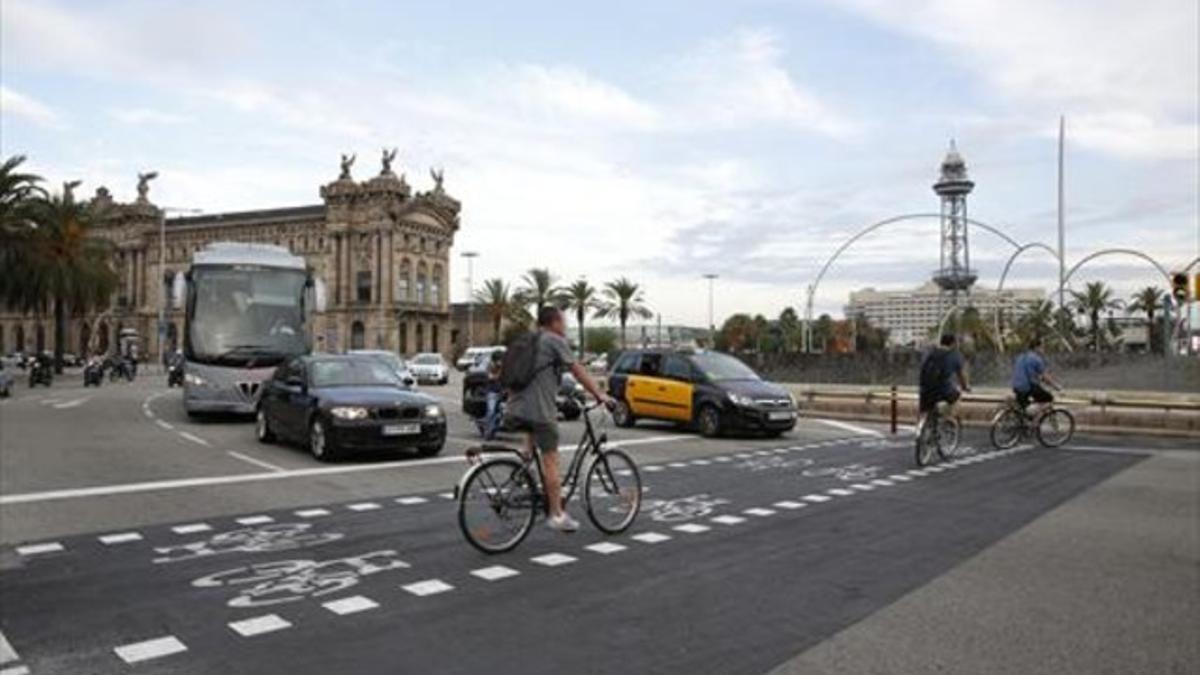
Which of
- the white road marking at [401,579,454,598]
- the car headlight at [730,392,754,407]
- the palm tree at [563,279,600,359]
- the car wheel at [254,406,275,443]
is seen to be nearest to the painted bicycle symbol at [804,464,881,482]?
the car headlight at [730,392,754,407]

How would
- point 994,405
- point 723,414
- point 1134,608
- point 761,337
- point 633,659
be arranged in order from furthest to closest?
point 761,337 → point 994,405 → point 723,414 → point 1134,608 → point 633,659

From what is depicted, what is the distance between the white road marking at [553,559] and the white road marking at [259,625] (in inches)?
83.8

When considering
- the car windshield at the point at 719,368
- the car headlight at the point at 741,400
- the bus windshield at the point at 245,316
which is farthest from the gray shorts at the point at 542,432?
the bus windshield at the point at 245,316

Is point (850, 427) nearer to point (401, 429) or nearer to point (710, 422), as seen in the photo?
point (710, 422)

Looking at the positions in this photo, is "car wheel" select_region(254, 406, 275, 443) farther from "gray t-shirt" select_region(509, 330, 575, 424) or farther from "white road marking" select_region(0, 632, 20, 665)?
"white road marking" select_region(0, 632, 20, 665)

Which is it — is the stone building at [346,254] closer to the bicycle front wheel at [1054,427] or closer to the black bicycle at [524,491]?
the bicycle front wheel at [1054,427]

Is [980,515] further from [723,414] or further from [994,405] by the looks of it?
[994,405]

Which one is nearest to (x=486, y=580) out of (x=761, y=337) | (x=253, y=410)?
(x=253, y=410)

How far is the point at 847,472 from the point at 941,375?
2537 millimetres

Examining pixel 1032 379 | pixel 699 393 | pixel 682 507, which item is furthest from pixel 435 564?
pixel 1032 379

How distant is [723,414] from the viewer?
18.8 metres

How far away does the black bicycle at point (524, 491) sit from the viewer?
25.8ft

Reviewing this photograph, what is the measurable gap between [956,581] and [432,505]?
16.9ft

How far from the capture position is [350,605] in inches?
247
